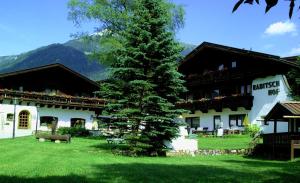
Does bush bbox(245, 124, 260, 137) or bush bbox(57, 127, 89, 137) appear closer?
bush bbox(245, 124, 260, 137)

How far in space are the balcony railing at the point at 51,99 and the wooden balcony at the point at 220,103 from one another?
9805mm

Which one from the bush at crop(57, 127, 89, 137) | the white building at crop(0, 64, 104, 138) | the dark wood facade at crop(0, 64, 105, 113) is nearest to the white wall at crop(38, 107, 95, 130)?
the white building at crop(0, 64, 104, 138)

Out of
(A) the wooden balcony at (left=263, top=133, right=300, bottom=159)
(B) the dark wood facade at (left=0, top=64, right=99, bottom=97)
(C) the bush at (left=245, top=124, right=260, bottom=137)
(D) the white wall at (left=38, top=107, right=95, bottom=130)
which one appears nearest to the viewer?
(A) the wooden balcony at (left=263, top=133, right=300, bottom=159)

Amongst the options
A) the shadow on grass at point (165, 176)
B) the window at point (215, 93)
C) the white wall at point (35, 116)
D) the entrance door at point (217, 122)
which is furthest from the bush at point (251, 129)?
the shadow on grass at point (165, 176)

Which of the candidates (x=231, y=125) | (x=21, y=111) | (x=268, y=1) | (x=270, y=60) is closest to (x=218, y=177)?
(x=268, y=1)

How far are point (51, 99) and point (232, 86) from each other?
17.7 metres

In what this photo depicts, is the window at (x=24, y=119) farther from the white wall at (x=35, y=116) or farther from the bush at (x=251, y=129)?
the bush at (x=251, y=129)

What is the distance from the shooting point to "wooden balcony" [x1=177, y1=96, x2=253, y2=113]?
1558 inches

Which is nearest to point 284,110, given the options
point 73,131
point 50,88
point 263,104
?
point 263,104

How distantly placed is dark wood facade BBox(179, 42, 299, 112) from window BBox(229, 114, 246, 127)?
118cm

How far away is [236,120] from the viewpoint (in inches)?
1651

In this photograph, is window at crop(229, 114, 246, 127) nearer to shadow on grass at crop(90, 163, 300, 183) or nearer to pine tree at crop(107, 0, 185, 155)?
pine tree at crop(107, 0, 185, 155)

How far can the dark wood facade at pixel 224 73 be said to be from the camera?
3819cm

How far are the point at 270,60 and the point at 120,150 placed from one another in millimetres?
18734
